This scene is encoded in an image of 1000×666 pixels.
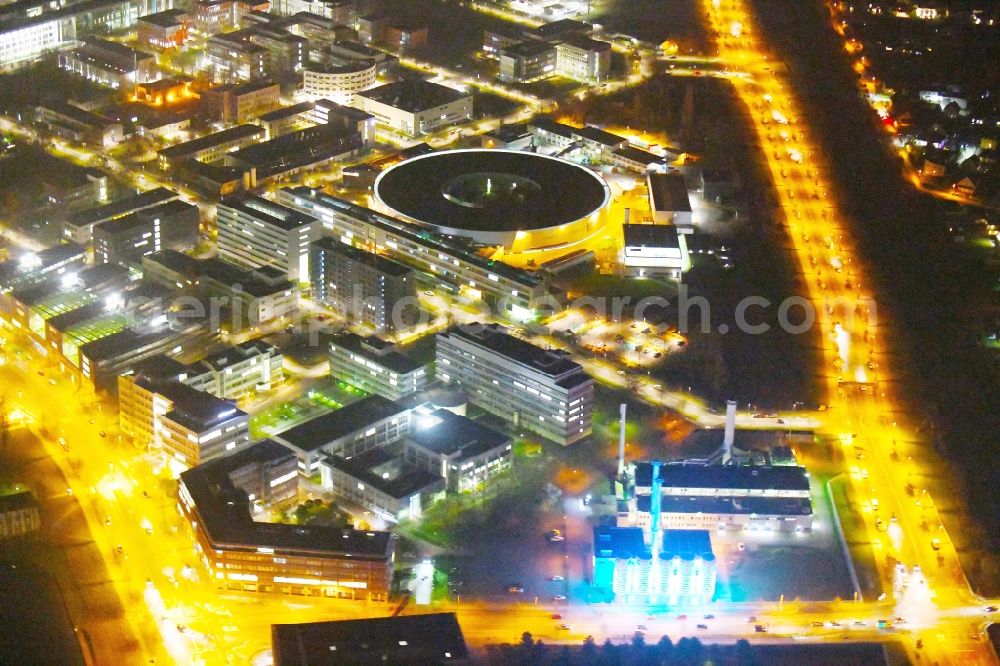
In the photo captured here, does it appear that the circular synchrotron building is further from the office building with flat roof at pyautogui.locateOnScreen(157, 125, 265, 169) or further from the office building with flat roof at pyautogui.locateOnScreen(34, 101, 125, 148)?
the office building with flat roof at pyautogui.locateOnScreen(34, 101, 125, 148)

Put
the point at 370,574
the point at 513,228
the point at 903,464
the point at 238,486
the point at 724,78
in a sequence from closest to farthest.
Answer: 1. the point at 370,574
2. the point at 238,486
3. the point at 903,464
4. the point at 513,228
5. the point at 724,78

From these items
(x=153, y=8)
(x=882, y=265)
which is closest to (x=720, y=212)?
(x=882, y=265)

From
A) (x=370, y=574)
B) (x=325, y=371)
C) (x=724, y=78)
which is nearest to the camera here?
(x=370, y=574)

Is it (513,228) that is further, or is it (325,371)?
(513,228)

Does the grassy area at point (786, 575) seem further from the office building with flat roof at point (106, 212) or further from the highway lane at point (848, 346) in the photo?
the office building with flat roof at point (106, 212)

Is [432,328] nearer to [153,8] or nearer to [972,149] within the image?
[972,149]

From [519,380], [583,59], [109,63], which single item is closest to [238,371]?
[519,380]

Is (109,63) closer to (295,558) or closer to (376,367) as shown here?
(376,367)
